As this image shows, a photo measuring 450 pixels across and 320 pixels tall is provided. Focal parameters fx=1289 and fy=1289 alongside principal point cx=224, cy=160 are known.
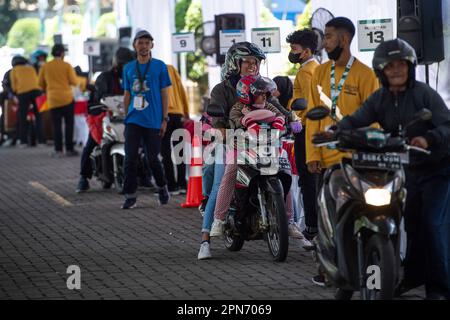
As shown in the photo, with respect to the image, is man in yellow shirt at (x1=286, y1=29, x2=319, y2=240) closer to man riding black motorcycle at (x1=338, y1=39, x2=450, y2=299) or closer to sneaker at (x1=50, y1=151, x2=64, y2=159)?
man riding black motorcycle at (x1=338, y1=39, x2=450, y2=299)

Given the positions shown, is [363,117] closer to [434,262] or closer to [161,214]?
[434,262]

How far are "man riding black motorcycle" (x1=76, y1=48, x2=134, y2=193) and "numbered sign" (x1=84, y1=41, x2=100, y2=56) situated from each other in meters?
9.86

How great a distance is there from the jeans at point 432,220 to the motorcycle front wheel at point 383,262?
2.99ft

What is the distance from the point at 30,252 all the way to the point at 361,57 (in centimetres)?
393

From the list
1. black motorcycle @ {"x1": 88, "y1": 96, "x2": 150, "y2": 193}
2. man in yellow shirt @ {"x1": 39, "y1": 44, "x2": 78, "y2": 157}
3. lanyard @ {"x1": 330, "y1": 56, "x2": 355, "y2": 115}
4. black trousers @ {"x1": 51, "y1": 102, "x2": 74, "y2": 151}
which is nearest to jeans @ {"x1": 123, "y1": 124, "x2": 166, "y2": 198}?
black motorcycle @ {"x1": 88, "y1": 96, "x2": 150, "y2": 193}

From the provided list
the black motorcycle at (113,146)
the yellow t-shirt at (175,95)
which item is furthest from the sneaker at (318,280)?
the black motorcycle at (113,146)

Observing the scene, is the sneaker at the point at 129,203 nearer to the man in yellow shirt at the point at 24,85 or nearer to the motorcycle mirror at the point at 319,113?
the motorcycle mirror at the point at 319,113

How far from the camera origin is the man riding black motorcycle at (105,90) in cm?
1709

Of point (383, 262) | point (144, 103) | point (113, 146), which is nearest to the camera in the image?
point (383, 262)

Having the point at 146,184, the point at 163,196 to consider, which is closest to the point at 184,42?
the point at 146,184

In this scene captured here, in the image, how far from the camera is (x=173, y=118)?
1709cm

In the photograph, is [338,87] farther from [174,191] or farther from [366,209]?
[174,191]

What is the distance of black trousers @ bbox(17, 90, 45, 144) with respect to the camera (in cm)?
2872

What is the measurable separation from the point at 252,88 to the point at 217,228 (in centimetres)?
127
